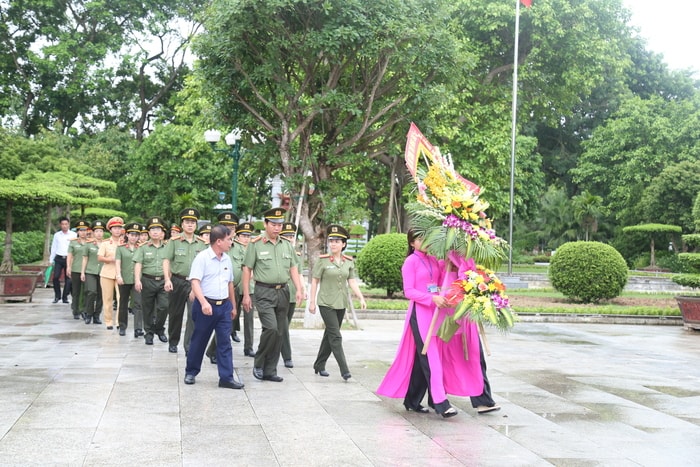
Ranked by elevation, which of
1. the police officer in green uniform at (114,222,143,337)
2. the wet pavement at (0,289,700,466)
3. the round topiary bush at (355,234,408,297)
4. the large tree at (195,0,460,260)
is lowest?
the wet pavement at (0,289,700,466)

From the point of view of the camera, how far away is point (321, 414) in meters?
7.81

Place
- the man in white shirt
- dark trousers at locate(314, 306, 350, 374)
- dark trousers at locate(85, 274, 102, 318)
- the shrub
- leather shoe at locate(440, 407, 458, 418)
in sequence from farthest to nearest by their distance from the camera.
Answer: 1. the shrub
2. the man in white shirt
3. dark trousers at locate(85, 274, 102, 318)
4. dark trousers at locate(314, 306, 350, 374)
5. leather shoe at locate(440, 407, 458, 418)

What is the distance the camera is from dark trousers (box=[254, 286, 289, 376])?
9.60 metres

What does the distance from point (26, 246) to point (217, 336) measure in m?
26.1

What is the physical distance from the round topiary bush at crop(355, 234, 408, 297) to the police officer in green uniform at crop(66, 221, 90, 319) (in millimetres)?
7382

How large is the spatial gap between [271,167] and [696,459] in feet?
46.3

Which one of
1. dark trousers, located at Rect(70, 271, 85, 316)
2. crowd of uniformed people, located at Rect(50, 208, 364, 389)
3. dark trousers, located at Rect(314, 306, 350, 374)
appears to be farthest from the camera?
dark trousers, located at Rect(70, 271, 85, 316)

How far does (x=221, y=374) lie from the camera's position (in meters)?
9.19

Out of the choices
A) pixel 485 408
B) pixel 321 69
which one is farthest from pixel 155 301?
pixel 321 69

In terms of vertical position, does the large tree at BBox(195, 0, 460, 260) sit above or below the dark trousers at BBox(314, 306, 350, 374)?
above

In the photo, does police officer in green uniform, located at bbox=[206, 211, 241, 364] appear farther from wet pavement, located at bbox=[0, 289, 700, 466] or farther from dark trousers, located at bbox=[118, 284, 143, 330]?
dark trousers, located at bbox=[118, 284, 143, 330]

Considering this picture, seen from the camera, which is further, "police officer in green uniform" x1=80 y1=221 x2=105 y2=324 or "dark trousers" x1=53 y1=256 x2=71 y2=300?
"dark trousers" x1=53 y1=256 x2=71 y2=300

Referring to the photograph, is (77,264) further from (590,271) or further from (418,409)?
(590,271)

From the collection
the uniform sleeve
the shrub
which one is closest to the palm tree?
the shrub
